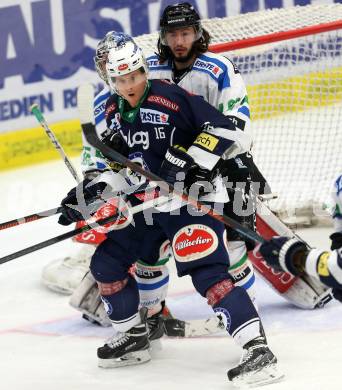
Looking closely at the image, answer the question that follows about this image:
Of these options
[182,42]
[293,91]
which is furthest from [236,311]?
[293,91]

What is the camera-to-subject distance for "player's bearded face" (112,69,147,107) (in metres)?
4.35

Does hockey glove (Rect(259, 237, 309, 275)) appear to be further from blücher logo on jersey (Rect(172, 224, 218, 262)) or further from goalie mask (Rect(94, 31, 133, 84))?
goalie mask (Rect(94, 31, 133, 84))

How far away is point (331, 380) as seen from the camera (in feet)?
13.6

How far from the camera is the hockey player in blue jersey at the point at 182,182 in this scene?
4.30m

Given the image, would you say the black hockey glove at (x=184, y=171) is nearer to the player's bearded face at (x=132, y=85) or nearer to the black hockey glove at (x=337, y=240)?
the player's bearded face at (x=132, y=85)

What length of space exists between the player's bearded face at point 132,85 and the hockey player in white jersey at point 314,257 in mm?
843

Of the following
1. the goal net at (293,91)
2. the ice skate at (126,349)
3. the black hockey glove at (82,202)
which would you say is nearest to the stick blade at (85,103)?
the black hockey glove at (82,202)

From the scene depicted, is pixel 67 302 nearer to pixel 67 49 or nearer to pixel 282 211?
pixel 282 211

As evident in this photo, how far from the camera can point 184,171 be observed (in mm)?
4324

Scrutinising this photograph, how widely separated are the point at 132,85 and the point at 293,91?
2.69 metres

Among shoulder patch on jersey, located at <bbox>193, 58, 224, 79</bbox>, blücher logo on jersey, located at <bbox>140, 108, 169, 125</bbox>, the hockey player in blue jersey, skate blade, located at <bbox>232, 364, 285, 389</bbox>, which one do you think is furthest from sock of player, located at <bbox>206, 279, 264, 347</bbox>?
shoulder patch on jersey, located at <bbox>193, 58, 224, 79</bbox>

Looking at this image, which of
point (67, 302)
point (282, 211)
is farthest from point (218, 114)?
point (282, 211)

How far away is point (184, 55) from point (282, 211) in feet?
5.64

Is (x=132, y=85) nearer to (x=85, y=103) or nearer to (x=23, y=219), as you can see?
(x=85, y=103)
